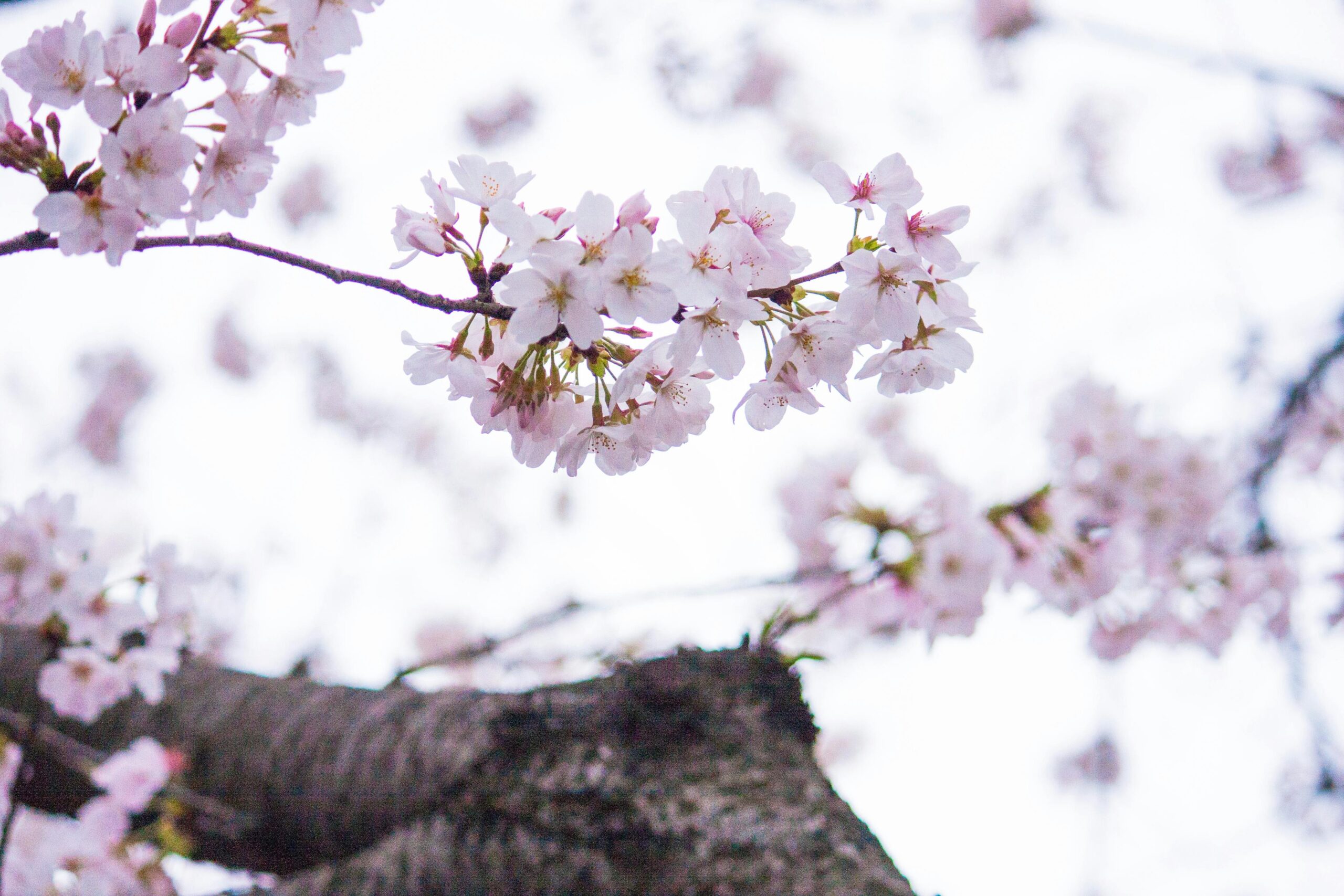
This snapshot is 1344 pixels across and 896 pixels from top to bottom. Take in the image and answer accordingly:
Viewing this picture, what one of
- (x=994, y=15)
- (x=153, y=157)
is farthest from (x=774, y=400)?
(x=994, y=15)

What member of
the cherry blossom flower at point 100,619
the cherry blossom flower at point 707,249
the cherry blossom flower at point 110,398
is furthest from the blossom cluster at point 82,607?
the cherry blossom flower at point 110,398

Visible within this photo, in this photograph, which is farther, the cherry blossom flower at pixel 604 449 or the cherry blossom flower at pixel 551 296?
the cherry blossom flower at pixel 604 449

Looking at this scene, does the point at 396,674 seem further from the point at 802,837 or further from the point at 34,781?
the point at 802,837

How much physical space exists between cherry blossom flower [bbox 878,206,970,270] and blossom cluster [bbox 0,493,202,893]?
140 cm

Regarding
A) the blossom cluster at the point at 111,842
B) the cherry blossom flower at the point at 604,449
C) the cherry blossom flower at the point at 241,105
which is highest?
the cherry blossom flower at the point at 241,105

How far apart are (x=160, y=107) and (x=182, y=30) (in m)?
0.09

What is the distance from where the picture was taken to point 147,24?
66cm

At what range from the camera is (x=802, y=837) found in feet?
2.71

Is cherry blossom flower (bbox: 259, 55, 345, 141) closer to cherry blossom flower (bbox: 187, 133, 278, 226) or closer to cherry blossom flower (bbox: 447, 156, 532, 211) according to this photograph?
cherry blossom flower (bbox: 187, 133, 278, 226)

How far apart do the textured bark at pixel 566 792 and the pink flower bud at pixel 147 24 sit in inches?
33.0

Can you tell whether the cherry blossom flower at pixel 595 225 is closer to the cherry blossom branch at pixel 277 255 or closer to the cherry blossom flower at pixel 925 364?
the cherry blossom branch at pixel 277 255

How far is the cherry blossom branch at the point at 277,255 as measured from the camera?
61cm

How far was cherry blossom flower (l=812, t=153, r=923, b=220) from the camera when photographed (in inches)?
28.3

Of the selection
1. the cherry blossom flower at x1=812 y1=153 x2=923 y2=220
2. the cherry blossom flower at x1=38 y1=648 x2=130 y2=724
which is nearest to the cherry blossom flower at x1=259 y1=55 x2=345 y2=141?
the cherry blossom flower at x1=812 y1=153 x2=923 y2=220
